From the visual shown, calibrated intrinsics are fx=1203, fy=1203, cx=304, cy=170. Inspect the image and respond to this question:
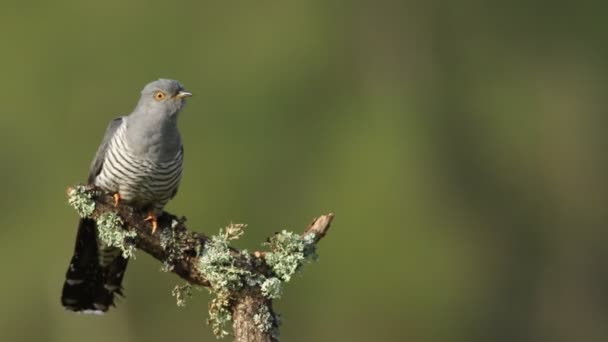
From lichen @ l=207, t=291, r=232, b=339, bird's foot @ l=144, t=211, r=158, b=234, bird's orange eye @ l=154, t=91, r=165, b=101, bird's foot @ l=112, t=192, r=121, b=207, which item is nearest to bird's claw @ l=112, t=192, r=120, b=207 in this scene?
bird's foot @ l=112, t=192, r=121, b=207

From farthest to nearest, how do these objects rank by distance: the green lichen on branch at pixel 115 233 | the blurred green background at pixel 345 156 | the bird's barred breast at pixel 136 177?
the blurred green background at pixel 345 156 → the bird's barred breast at pixel 136 177 → the green lichen on branch at pixel 115 233

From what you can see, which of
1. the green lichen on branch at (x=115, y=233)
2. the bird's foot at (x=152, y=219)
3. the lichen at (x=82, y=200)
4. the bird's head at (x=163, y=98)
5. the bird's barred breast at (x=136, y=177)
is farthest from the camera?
the bird's head at (x=163, y=98)

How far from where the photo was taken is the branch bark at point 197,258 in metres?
4.75

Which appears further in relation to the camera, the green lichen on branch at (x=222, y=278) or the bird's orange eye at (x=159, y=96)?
the bird's orange eye at (x=159, y=96)

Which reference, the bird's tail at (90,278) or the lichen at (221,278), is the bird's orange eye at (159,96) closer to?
the bird's tail at (90,278)

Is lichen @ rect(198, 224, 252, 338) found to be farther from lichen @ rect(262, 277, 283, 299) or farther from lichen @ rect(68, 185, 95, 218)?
lichen @ rect(68, 185, 95, 218)

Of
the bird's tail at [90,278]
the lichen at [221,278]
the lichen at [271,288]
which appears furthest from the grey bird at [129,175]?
the lichen at [271,288]

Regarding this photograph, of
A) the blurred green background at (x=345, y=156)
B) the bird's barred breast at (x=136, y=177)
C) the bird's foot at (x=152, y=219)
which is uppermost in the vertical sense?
the blurred green background at (x=345, y=156)

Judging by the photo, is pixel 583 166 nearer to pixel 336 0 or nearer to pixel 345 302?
pixel 336 0

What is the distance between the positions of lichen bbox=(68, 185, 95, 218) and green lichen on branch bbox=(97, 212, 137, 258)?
72 mm

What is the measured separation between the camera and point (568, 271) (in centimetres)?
1541

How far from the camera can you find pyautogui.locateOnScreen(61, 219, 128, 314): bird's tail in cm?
574

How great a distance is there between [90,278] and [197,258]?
3.21 ft

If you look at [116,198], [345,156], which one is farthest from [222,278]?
[345,156]
